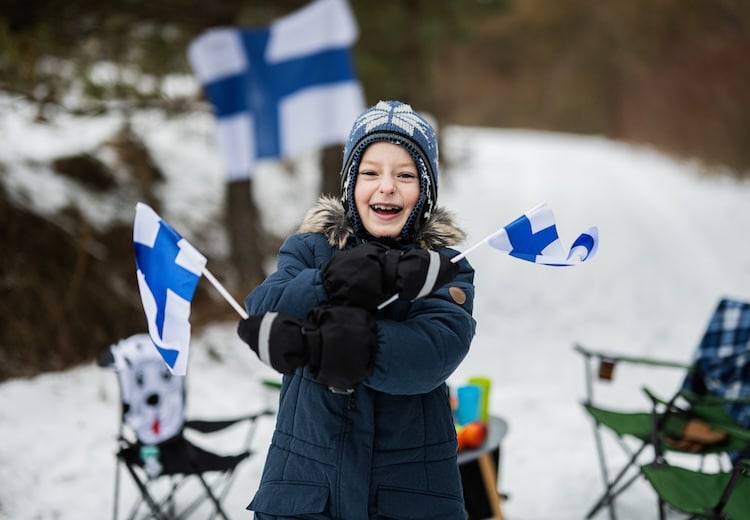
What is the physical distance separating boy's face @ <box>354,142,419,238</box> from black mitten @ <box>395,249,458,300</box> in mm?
203

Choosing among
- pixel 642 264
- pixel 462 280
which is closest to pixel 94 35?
pixel 462 280

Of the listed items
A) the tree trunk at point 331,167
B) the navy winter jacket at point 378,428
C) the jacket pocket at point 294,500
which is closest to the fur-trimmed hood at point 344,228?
the navy winter jacket at point 378,428

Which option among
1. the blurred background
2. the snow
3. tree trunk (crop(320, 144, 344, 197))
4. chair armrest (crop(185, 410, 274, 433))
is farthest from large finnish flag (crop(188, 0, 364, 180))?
chair armrest (crop(185, 410, 274, 433))

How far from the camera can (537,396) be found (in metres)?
4.23

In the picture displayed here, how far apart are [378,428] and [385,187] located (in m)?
0.54

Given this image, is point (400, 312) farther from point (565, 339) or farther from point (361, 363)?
point (565, 339)

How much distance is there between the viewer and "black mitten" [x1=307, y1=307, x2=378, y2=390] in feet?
4.14

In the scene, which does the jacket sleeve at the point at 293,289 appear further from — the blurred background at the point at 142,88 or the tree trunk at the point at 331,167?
the tree trunk at the point at 331,167

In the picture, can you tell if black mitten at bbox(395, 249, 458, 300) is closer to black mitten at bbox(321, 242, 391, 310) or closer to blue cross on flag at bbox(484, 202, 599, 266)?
black mitten at bbox(321, 242, 391, 310)

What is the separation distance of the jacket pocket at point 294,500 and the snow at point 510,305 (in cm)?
87

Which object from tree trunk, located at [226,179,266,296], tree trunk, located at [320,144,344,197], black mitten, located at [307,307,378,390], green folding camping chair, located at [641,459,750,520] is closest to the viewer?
black mitten, located at [307,307,378,390]

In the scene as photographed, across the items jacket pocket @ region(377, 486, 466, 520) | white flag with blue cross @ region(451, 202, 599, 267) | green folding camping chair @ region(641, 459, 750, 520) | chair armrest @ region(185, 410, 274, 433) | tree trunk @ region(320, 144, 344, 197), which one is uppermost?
tree trunk @ region(320, 144, 344, 197)

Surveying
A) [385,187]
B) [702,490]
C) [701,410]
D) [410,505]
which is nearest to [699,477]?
[702,490]

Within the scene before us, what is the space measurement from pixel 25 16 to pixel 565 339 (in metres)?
4.83
